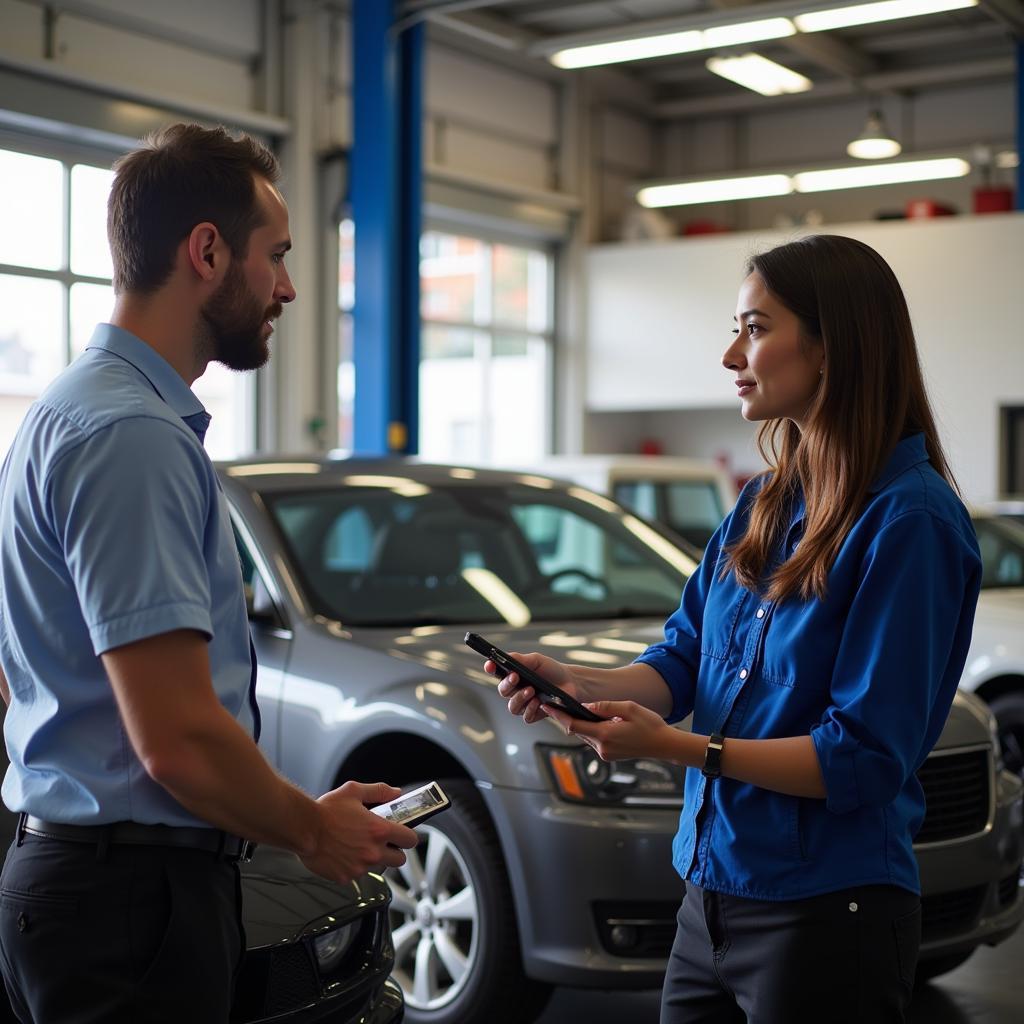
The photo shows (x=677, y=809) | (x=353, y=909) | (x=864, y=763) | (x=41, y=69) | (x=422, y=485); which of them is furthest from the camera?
(x=41, y=69)

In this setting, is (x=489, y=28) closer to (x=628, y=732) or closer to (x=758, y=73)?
(x=758, y=73)

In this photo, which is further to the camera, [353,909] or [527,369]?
[527,369]

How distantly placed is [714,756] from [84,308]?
1038 centimetres

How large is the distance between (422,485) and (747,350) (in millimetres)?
2880

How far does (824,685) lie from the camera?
1.84 metres

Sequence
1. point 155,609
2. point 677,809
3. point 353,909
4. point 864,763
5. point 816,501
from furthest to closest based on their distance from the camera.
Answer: point 677,809 < point 353,909 < point 816,501 < point 864,763 < point 155,609

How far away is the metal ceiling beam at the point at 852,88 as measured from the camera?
1459cm

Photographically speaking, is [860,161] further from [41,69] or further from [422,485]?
[422,485]

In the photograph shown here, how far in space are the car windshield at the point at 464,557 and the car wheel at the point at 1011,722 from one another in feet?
7.13


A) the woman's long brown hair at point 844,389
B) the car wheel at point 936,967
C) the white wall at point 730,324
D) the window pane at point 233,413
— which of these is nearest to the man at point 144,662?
the woman's long brown hair at point 844,389

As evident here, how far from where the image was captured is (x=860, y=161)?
46.8 feet

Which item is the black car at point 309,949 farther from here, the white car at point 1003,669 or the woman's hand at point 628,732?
the white car at point 1003,669

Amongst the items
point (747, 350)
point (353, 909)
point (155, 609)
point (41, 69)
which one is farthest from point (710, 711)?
point (41, 69)

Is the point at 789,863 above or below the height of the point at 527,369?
below
